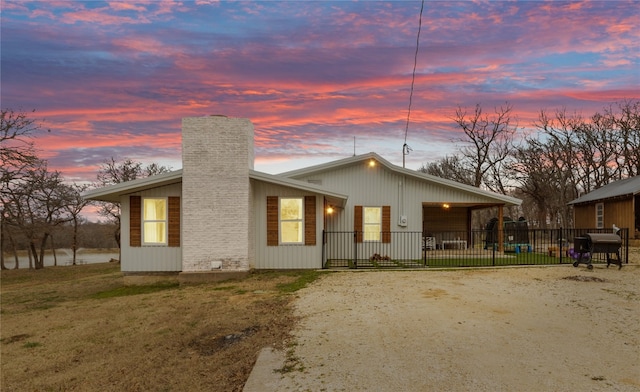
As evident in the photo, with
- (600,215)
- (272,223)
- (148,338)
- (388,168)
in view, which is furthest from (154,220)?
(600,215)

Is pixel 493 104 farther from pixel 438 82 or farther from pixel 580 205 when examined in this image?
pixel 438 82

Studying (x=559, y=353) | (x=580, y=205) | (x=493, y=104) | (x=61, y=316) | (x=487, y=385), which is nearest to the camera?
(x=487, y=385)

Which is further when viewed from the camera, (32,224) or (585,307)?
(32,224)

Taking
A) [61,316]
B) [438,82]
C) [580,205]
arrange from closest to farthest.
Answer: [61,316], [438,82], [580,205]

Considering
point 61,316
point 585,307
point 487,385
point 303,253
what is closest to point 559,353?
point 487,385

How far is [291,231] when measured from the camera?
526 inches

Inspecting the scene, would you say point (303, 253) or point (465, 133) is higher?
point (465, 133)

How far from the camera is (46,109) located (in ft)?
67.7

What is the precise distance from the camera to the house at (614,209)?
71.4 ft

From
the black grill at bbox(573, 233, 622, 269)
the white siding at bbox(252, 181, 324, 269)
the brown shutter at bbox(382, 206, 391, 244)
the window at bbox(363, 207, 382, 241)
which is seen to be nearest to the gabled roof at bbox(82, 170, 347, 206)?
the white siding at bbox(252, 181, 324, 269)

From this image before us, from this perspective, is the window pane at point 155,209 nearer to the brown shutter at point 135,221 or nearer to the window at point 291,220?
the brown shutter at point 135,221

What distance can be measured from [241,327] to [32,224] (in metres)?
22.9

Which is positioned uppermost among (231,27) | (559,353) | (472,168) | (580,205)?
Answer: (231,27)

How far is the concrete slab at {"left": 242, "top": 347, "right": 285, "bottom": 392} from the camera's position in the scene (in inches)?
166
